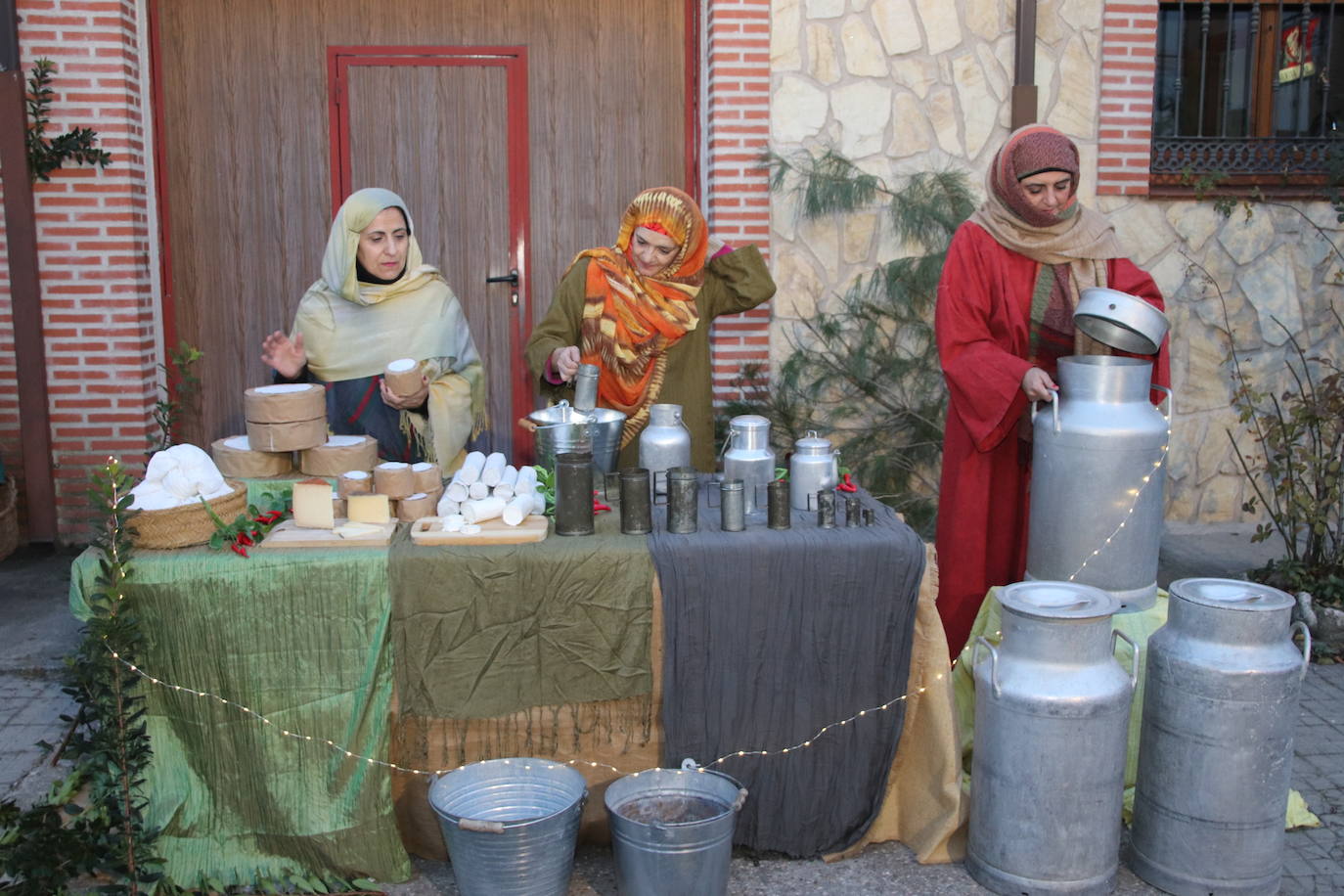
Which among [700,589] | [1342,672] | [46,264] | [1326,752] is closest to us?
[700,589]

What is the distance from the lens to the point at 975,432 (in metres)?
3.81

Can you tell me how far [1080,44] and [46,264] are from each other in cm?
524

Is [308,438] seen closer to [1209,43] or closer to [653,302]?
[653,302]

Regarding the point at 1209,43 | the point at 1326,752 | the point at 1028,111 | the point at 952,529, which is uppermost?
the point at 1209,43

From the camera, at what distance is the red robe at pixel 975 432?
3916mm

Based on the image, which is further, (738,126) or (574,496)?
(738,126)

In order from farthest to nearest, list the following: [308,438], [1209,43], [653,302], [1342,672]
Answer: [1209,43] < [1342,672] < [653,302] < [308,438]

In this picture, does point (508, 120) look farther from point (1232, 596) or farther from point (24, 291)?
point (1232, 596)

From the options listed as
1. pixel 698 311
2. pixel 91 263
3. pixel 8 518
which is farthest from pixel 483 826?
pixel 91 263

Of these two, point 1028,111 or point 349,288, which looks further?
point 1028,111

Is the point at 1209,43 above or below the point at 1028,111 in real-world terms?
above

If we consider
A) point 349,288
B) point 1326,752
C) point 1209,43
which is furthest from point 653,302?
point 1209,43

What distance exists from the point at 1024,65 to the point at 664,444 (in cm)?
379

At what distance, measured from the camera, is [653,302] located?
4336 mm
